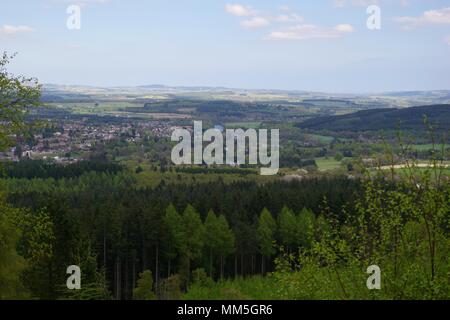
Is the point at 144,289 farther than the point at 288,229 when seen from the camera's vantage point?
No

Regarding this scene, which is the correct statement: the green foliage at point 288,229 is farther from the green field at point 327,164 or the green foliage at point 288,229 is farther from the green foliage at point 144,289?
the green field at point 327,164

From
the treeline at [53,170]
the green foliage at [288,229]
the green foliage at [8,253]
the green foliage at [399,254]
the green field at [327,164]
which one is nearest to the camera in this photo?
the green foliage at [399,254]

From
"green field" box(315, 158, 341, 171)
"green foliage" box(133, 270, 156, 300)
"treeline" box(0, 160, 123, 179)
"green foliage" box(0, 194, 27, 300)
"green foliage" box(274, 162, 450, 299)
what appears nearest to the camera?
"green foliage" box(274, 162, 450, 299)

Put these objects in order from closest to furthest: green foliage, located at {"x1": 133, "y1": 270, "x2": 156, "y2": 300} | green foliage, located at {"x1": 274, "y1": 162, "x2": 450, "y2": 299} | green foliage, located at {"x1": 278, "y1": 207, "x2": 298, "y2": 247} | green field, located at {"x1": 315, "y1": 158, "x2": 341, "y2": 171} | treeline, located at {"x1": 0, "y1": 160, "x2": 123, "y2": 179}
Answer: green foliage, located at {"x1": 274, "y1": 162, "x2": 450, "y2": 299} < green foliage, located at {"x1": 133, "y1": 270, "x2": 156, "y2": 300} < green foliage, located at {"x1": 278, "y1": 207, "x2": 298, "y2": 247} < treeline, located at {"x1": 0, "y1": 160, "x2": 123, "y2": 179} < green field, located at {"x1": 315, "y1": 158, "x2": 341, "y2": 171}

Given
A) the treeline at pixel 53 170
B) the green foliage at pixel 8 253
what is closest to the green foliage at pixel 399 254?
the green foliage at pixel 8 253

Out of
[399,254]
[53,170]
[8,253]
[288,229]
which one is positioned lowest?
[53,170]

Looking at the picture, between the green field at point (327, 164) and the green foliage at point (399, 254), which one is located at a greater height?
the green foliage at point (399, 254)

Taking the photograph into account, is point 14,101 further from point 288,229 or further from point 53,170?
point 53,170

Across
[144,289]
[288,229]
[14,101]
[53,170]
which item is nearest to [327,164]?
[53,170]

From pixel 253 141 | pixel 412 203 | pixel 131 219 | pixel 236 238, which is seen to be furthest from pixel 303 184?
pixel 253 141

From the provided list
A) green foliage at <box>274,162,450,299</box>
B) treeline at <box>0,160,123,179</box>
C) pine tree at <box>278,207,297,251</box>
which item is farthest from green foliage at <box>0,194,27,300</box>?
treeline at <box>0,160,123,179</box>

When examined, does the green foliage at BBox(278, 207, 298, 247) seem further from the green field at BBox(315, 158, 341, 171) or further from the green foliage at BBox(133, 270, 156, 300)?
the green field at BBox(315, 158, 341, 171)

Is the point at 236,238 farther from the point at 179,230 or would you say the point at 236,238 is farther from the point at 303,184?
the point at 303,184
